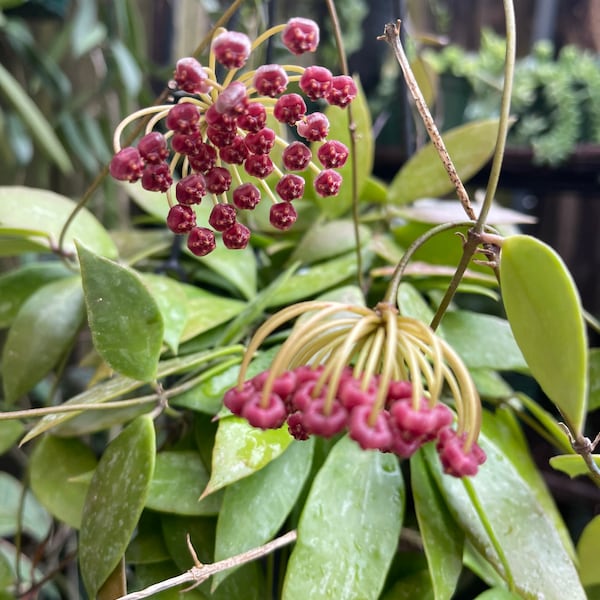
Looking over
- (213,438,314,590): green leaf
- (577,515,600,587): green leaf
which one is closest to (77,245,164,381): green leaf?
(213,438,314,590): green leaf

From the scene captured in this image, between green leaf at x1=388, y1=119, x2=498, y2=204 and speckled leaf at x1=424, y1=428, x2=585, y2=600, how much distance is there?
0.94 feet

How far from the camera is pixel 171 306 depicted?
1.60 feet

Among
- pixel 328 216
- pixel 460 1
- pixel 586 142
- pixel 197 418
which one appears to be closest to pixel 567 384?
pixel 197 418

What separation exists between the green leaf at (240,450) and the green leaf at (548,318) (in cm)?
18

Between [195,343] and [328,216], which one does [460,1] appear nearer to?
[328,216]

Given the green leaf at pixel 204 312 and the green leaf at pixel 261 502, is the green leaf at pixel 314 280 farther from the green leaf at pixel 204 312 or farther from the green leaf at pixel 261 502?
the green leaf at pixel 261 502

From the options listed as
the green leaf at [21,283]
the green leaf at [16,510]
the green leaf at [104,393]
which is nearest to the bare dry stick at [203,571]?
the green leaf at [104,393]

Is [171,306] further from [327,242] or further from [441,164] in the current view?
[441,164]

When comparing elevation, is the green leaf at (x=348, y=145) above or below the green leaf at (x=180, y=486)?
above

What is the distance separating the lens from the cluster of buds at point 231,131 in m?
0.32

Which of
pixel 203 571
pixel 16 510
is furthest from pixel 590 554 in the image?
pixel 16 510

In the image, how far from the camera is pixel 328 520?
39cm

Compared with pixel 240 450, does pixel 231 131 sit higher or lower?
higher

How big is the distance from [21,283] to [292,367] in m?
0.40
